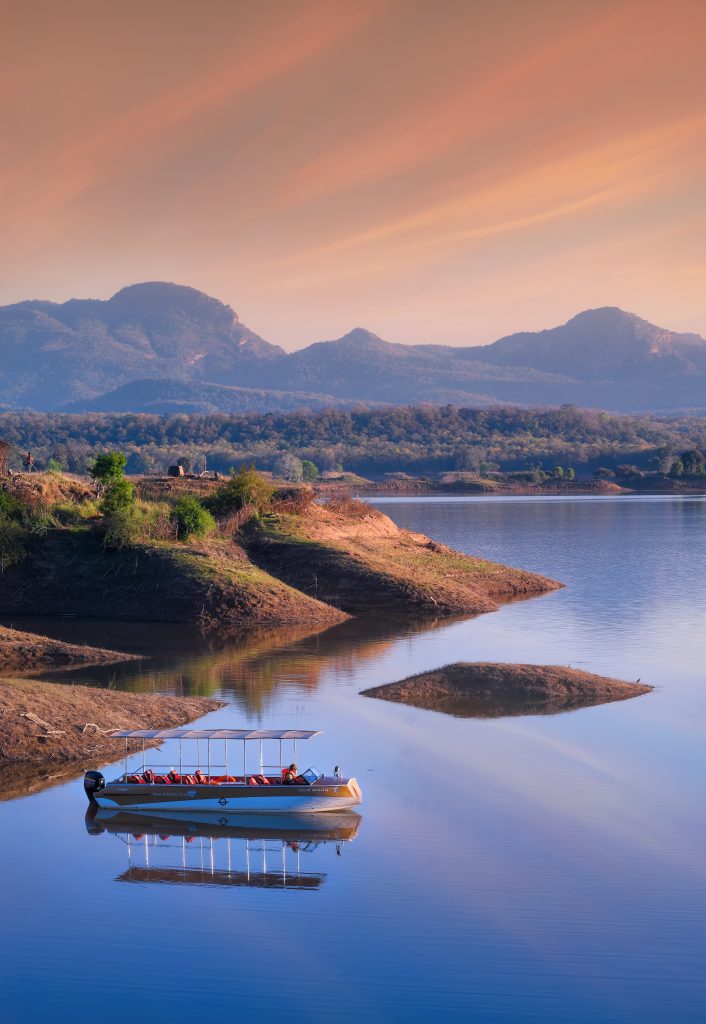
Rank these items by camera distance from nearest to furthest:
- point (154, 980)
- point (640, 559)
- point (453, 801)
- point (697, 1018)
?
point (697, 1018)
point (154, 980)
point (453, 801)
point (640, 559)

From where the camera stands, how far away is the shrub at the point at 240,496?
5144 cm

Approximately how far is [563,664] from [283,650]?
919cm

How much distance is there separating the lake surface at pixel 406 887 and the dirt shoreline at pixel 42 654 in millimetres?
2528

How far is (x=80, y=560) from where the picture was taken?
148ft

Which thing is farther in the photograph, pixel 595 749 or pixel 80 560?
pixel 80 560

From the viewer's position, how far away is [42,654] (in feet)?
110

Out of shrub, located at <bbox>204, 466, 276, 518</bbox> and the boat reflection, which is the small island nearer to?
the boat reflection

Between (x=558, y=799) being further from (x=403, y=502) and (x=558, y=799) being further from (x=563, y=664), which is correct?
(x=403, y=502)

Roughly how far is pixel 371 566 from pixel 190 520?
7.80 meters

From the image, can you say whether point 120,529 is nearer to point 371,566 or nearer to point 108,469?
point 108,469

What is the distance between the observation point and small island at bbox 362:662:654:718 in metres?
28.0

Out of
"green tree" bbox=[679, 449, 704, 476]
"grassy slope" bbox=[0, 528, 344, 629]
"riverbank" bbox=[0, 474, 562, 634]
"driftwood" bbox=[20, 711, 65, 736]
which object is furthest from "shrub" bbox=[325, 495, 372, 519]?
"green tree" bbox=[679, 449, 704, 476]

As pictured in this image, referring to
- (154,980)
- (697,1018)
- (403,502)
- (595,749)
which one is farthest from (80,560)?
(403,502)

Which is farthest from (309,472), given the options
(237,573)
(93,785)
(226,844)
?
(226,844)
